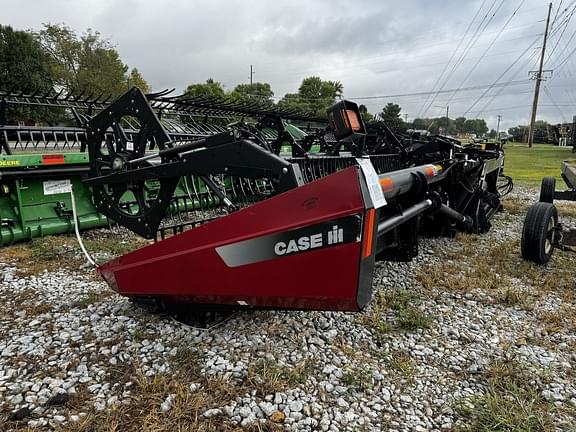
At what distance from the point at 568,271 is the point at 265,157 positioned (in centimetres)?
367

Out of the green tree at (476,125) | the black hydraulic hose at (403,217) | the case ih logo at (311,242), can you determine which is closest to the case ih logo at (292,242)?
the case ih logo at (311,242)

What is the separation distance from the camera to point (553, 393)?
7.49 ft

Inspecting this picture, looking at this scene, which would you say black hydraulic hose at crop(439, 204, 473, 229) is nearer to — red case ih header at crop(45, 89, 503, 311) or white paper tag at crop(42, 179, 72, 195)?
red case ih header at crop(45, 89, 503, 311)

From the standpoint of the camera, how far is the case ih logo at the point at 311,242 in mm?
1978

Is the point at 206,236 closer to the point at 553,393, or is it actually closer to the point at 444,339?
the point at 444,339

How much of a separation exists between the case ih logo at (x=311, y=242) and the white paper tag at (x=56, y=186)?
433 centimetres

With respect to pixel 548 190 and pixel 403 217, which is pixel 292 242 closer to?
pixel 403 217

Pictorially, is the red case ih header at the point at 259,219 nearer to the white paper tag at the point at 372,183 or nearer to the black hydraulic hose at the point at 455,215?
the white paper tag at the point at 372,183

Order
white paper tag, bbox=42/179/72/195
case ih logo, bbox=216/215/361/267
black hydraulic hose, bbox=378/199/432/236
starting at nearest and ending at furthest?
1. case ih logo, bbox=216/215/361/267
2. black hydraulic hose, bbox=378/199/432/236
3. white paper tag, bbox=42/179/72/195

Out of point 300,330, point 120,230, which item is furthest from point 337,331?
point 120,230

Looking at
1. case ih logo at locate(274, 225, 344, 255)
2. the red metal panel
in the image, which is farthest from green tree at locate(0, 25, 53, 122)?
case ih logo at locate(274, 225, 344, 255)

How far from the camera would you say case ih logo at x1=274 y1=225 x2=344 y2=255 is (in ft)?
6.49

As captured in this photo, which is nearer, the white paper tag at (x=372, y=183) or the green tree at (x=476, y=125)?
the white paper tag at (x=372, y=183)

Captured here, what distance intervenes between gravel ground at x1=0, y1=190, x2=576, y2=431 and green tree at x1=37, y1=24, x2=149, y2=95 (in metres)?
37.3
